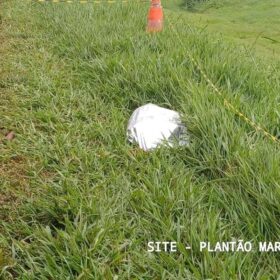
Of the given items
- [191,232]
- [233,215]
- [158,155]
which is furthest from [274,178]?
[158,155]

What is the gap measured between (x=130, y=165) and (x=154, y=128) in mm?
449

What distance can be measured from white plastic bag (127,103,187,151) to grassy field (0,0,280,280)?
10cm

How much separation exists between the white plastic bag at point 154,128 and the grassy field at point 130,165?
10 cm

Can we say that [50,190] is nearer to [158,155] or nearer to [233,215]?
[158,155]

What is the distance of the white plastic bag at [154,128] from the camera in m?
3.10

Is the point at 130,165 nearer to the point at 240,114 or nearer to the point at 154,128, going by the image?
the point at 154,128

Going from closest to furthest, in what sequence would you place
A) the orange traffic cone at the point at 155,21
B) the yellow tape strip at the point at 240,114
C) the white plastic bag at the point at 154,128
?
the yellow tape strip at the point at 240,114 → the white plastic bag at the point at 154,128 → the orange traffic cone at the point at 155,21

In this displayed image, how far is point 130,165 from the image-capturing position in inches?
113

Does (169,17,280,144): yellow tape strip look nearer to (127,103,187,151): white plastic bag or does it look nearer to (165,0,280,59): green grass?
(127,103,187,151): white plastic bag

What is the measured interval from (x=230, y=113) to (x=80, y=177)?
119 cm

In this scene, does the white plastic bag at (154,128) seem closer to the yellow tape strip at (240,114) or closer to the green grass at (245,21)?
the yellow tape strip at (240,114)

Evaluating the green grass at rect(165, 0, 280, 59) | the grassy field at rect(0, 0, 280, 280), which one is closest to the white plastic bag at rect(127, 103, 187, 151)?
the grassy field at rect(0, 0, 280, 280)

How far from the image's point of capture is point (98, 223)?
7.41 feet

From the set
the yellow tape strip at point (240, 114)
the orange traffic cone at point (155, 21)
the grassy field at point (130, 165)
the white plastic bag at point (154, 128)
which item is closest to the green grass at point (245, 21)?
the orange traffic cone at point (155, 21)
